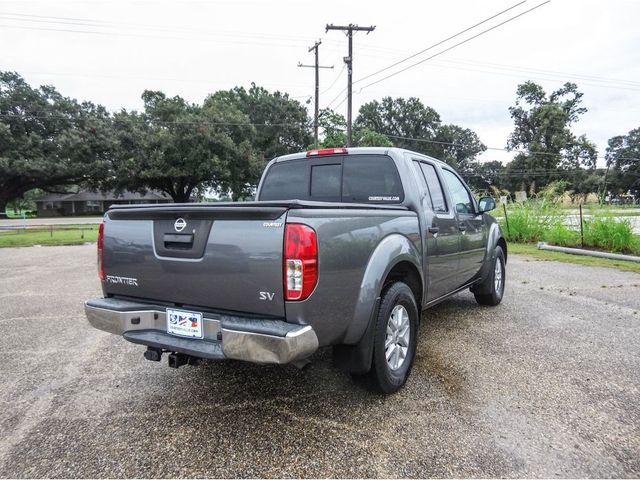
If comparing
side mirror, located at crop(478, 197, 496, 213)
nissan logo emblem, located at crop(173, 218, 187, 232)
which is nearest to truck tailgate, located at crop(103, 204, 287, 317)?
nissan logo emblem, located at crop(173, 218, 187, 232)

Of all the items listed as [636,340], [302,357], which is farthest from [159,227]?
[636,340]

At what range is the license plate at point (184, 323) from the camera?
2.51 m

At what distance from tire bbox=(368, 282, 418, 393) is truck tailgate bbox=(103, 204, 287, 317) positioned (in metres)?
0.86

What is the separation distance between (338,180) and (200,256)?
5.89 ft

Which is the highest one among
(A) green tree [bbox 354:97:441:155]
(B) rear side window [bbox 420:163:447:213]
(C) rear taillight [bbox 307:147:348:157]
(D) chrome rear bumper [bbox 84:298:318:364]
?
(A) green tree [bbox 354:97:441:155]

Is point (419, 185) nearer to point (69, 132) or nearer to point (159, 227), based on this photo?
point (159, 227)

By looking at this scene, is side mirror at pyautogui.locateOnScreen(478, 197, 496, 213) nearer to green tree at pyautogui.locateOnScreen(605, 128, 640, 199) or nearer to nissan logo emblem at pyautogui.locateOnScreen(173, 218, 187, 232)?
nissan logo emblem at pyautogui.locateOnScreen(173, 218, 187, 232)

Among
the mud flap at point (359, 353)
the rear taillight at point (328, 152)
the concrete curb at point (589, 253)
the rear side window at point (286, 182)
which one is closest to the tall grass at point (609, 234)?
the concrete curb at point (589, 253)

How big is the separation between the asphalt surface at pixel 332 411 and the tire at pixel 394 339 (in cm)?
17

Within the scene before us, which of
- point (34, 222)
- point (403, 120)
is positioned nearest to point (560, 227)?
point (34, 222)

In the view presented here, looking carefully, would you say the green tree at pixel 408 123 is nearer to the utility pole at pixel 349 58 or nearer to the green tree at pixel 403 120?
the green tree at pixel 403 120

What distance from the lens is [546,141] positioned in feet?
186

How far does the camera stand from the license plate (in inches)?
99.0

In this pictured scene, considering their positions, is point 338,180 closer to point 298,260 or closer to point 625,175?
point 298,260
